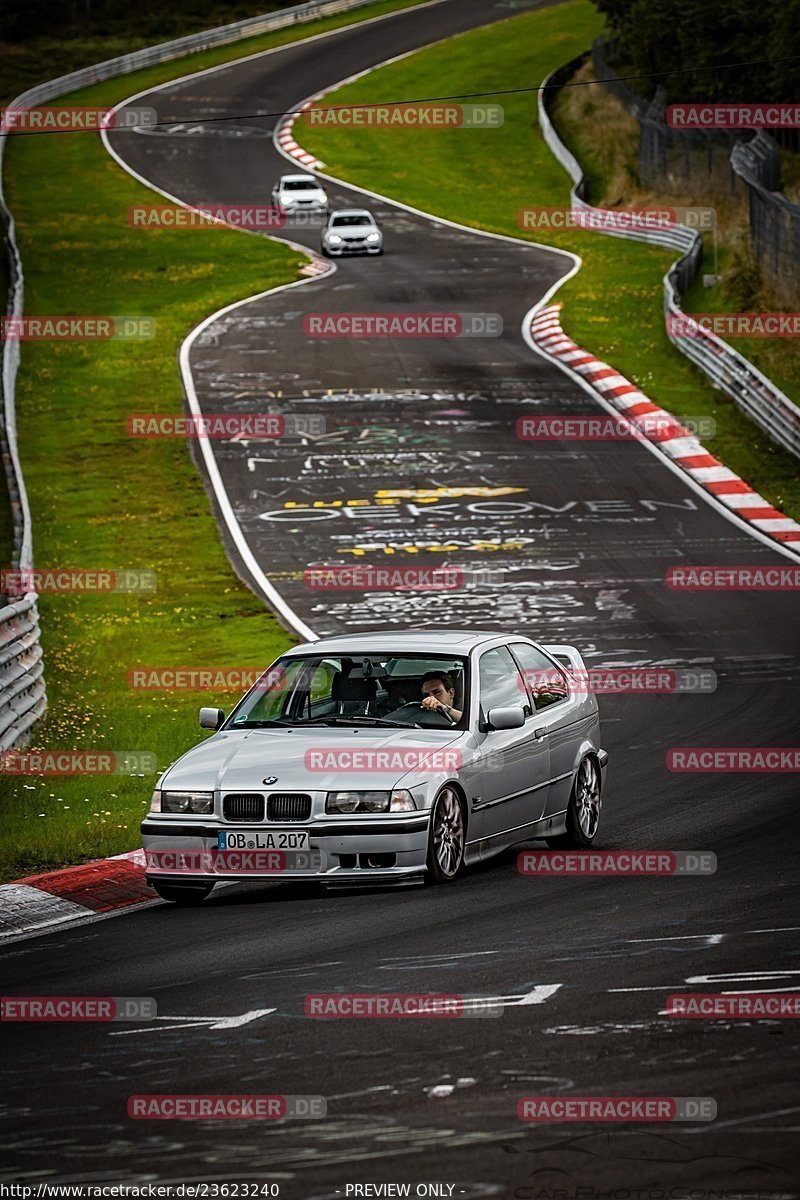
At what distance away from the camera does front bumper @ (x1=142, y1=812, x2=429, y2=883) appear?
34.8 feet

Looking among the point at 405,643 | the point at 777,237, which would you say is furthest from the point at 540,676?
the point at 777,237

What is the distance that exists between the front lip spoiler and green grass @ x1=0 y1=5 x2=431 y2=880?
129 centimetres

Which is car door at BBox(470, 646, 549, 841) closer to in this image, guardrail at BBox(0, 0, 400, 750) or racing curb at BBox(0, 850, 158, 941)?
racing curb at BBox(0, 850, 158, 941)

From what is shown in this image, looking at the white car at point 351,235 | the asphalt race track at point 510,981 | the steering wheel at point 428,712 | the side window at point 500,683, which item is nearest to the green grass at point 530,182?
the white car at point 351,235

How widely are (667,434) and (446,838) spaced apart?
71.3 ft

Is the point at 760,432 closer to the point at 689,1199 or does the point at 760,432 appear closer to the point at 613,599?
the point at 613,599

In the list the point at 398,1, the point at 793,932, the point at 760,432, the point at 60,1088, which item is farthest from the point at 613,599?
the point at 398,1

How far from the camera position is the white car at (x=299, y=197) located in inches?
2201

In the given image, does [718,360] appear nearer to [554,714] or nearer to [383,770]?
[554,714]

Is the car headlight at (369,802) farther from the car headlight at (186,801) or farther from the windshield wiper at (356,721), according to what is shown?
the windshield wiper at (356,721)

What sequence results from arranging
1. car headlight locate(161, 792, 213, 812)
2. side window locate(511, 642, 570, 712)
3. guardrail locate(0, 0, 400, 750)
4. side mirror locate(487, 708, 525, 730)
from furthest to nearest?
1. guardrail locate(0, 0, 400, 750)
2. side window locate(511, 642, 570, 712)
3. side mirror locate(487, 708, 525, 730)
4. car headlight locate(161, 792, 213, 812)

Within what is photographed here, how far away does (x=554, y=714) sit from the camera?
12508mm

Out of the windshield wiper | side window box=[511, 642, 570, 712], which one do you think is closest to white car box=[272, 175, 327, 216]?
side window box=[511, 642, 570, 712]

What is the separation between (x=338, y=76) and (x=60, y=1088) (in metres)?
74.7
